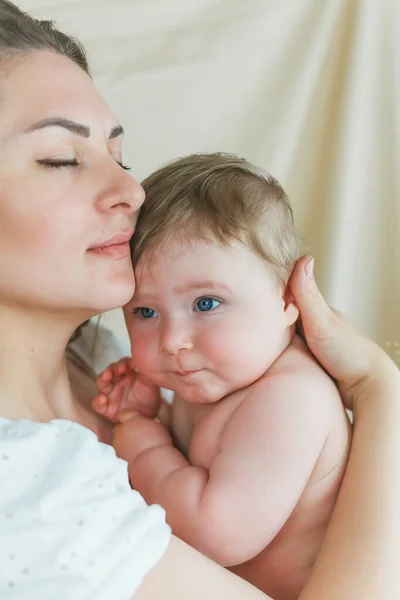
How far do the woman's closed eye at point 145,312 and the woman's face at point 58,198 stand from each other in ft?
0.19

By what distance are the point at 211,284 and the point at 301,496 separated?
312 millimetres

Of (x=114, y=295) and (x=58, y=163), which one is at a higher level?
(x=58, y=163)

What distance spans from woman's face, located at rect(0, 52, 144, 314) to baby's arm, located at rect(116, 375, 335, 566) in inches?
9.4

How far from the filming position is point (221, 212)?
1.01 m

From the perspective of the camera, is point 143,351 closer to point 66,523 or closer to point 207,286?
point 207,286

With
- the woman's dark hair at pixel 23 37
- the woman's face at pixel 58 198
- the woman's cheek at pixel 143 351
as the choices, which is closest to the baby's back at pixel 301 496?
the woman's cheek at pixel 143 351

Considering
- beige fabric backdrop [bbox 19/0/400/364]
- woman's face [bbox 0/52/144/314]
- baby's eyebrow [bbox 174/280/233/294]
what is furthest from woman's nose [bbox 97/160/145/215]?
beige fabric backdrop [bbox 19/0/400/364]

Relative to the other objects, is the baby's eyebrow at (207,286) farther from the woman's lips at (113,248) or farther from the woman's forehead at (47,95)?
the woman's forehead at (47,95)

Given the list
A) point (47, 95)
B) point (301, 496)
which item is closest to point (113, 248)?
point (47, 95)

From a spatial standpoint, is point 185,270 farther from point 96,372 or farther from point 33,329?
point 96,372

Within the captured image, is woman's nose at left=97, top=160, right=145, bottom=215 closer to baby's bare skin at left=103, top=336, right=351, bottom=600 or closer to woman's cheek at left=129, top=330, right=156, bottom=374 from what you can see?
woman's cheek at left=129, top=330, right=156, bottom=374

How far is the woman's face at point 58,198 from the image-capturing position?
939 mm

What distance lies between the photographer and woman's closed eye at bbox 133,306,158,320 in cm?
106

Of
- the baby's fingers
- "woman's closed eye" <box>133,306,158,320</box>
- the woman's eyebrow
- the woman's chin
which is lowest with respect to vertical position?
the baby's fingers
